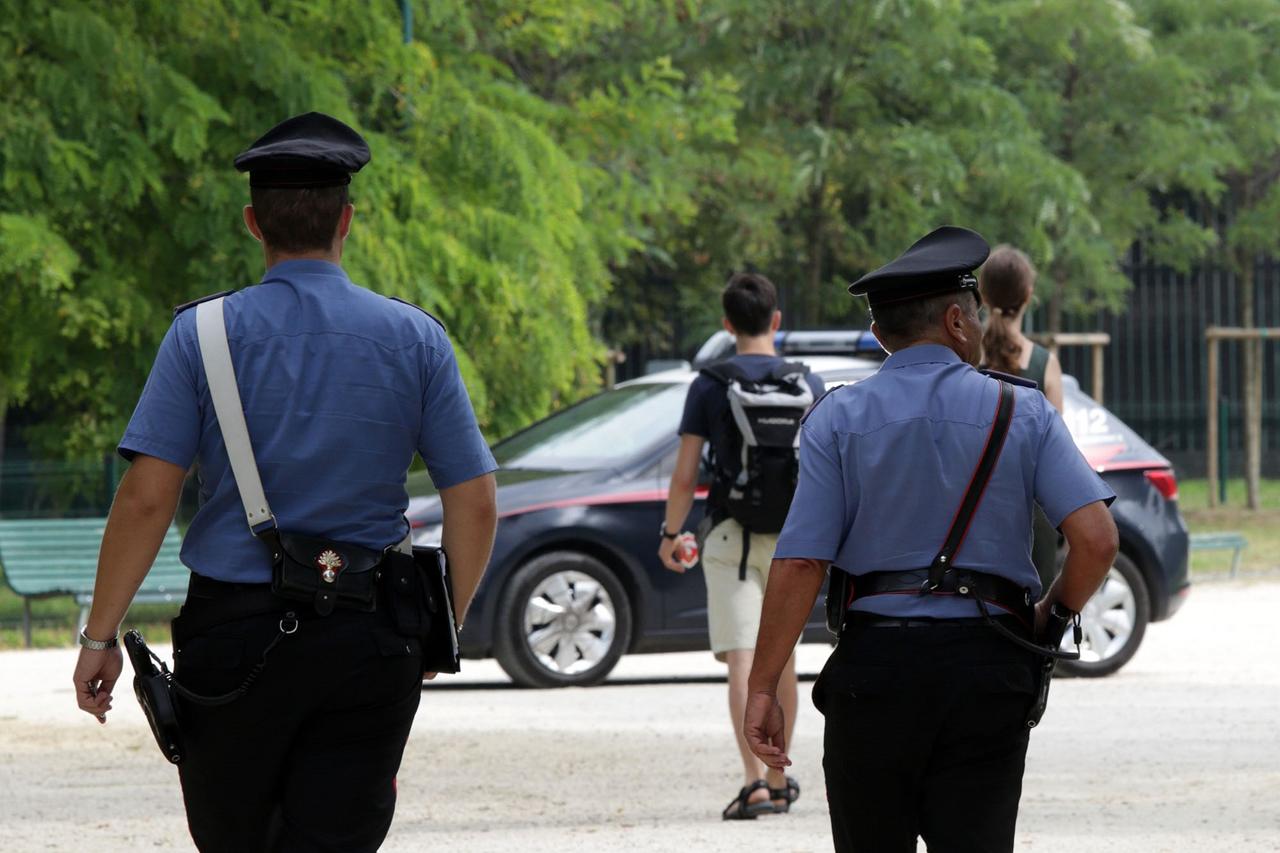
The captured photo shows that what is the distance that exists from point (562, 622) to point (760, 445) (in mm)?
3800

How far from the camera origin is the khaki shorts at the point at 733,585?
24.5ft

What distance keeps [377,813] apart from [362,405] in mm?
705

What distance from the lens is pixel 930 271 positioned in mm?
3959

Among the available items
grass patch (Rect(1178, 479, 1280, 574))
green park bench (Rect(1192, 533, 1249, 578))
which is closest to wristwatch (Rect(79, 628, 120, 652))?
green park bench (Rect(1192, 533, 1249, 578))

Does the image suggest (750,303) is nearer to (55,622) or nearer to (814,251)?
(55,622)

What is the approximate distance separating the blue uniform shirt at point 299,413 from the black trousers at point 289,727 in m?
0.12

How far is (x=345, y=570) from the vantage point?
151 inches

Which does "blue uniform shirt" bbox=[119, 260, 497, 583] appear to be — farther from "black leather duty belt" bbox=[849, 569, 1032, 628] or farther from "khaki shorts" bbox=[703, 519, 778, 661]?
"khaki shorts" bbox=[703, 519, 778, 661]

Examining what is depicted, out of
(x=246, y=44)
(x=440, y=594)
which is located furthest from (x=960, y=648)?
(x=246, y=44)

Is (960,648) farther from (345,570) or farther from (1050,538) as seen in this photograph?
(1050,538)

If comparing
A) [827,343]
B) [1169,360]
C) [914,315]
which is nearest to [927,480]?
[914,315]

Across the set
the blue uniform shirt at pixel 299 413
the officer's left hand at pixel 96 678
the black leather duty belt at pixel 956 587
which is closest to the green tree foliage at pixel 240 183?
the officer's left hand at pixel 96 678

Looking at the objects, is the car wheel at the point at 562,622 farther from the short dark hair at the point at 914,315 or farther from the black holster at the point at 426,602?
the short dark hair at the point at 914,315

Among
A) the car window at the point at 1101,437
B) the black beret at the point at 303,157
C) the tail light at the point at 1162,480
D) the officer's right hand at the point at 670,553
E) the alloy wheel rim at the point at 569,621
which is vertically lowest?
the alloy wheel rim at the point at 569,621
